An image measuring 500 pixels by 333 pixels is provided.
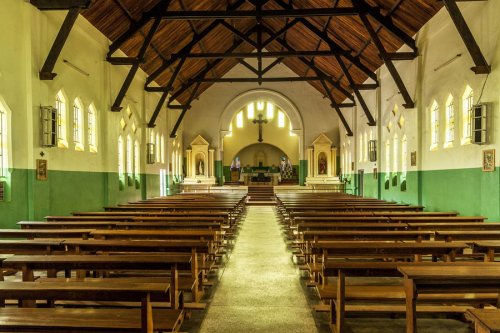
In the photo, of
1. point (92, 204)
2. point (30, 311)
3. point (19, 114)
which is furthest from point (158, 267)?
point (92, 204)

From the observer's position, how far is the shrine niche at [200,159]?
2630cm

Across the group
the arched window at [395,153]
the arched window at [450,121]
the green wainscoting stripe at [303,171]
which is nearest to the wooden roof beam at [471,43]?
the arched window at [450,121]

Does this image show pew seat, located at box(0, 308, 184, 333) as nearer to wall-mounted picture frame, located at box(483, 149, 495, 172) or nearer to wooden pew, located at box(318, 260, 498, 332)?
wooden pew, located at box(318, 260, 498, 332)

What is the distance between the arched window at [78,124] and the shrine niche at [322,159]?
16609 mm

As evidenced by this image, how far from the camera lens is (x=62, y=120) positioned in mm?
10898

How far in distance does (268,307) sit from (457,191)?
24.6 feet

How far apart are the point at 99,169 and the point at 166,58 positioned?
21.7ft

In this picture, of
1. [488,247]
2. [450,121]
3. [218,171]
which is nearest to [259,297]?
[488,247]

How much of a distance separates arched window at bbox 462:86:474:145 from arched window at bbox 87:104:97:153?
9.99m

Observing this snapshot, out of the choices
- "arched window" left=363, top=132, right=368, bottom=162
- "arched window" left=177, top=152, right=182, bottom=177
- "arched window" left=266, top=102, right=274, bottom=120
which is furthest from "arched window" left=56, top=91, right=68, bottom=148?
"arched window" left=266, top=102, right=274, bottom=120

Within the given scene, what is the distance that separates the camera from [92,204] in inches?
484

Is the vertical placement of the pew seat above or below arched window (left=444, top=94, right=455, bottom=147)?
below

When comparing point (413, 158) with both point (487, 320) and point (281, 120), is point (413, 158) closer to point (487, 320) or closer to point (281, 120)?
point (487, 320)

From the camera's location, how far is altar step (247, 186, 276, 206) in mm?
21688
